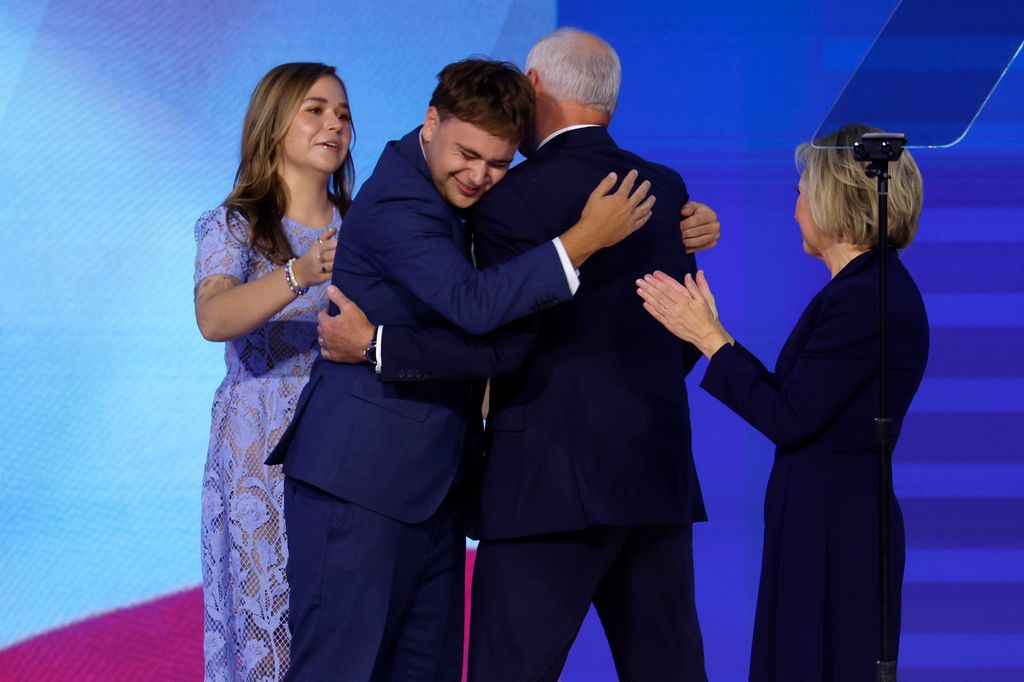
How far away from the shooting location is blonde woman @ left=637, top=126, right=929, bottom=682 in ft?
7.32

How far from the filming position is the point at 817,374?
2.23 metres

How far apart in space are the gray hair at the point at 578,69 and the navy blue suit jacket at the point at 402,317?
0.27 m

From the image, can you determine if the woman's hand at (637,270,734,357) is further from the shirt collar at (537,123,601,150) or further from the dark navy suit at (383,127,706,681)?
the shirt collar at (537,123,601,150)

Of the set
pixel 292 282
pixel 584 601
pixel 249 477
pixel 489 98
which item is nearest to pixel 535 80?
pixel 489 98

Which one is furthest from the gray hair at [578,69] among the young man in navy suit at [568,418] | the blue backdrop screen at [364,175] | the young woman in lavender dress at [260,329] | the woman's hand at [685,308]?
the blue backdrop screen at [364,175]

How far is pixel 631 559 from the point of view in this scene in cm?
232

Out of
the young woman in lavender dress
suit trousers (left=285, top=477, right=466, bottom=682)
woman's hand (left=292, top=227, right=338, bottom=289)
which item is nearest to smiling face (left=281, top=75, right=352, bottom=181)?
the young woman in lavender dress

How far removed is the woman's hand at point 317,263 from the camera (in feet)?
8.18

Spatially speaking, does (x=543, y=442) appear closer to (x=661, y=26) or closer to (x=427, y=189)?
(x=427, y=189)

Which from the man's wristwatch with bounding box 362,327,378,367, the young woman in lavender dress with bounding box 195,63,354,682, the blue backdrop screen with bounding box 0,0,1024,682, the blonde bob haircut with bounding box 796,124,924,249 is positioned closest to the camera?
the man's wristwatch with bounding box 362,327,378,367

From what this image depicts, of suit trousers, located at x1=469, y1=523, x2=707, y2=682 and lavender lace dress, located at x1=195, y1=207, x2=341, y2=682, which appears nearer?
suit trousers, located at x1=469, y1=523, x2=707, y2=682

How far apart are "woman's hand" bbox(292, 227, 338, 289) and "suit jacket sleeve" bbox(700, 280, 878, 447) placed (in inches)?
30.5

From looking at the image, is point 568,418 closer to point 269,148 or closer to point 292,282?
point 292,282

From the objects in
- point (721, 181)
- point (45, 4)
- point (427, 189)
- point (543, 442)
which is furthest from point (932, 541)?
point (45, 4)
